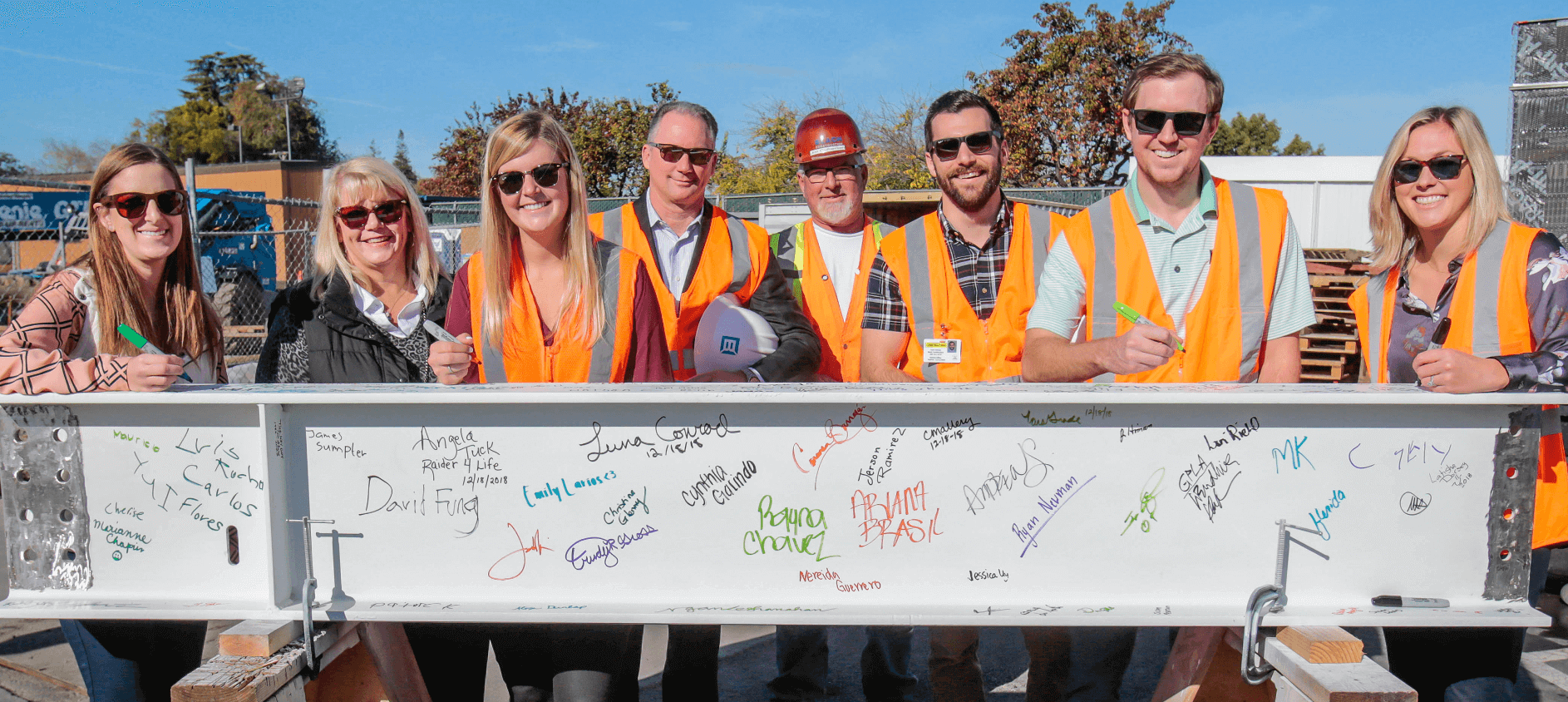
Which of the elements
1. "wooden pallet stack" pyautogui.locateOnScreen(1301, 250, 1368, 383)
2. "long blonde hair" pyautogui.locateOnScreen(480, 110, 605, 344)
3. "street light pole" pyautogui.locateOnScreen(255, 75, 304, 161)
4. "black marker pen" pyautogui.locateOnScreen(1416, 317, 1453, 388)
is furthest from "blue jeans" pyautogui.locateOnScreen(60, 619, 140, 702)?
"street light pole" pyautogui.locateOnScreen(255, 75, 304, 161)

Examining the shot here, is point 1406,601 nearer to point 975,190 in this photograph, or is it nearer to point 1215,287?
point 1215,287

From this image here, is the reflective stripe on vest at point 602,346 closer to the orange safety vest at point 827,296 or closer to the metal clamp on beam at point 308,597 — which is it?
the metal clamp on beam at point 308,597

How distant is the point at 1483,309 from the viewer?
2260 millimetres

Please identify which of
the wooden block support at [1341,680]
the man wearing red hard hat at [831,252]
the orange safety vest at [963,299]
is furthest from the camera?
the man wearing red hard hat at [831,252]

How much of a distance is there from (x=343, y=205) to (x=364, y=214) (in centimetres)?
7

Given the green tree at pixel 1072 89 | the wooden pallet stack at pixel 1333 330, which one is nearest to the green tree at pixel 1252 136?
the green tree at pixel 1072 89

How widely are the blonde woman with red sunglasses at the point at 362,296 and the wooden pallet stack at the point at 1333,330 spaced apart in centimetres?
847

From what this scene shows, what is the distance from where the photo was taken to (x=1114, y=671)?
2.49m

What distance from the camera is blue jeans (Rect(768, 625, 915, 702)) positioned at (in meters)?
3.65

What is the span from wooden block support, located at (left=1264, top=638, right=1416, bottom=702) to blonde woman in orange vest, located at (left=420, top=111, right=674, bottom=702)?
1488mm

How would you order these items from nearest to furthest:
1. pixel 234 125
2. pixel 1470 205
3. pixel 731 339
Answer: pixel 1470 205 < pixel 731 339 < pixel 234 125

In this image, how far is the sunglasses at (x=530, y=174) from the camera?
2666mm

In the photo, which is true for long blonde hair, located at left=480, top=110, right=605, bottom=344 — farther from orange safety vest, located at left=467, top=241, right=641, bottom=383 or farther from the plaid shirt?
the plaid shirt
